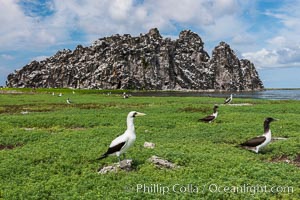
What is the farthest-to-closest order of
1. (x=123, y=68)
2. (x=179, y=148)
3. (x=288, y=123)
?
(x=123, y=68)
(x=288, y=123)
(x=179, y=148)

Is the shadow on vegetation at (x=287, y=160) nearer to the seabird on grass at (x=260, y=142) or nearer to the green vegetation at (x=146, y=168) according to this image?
the green vegetation at (x=146, y=168)

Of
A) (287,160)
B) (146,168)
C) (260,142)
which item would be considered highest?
(260,142)

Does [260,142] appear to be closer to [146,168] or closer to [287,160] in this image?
[287,160]

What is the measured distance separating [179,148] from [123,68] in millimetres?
159957

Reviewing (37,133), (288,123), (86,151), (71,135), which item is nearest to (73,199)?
(86,151)

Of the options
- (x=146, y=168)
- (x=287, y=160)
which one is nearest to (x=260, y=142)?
(x=287, y=160)

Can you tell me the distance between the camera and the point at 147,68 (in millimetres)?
189000

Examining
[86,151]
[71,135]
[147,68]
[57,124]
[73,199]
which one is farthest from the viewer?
[147,68]

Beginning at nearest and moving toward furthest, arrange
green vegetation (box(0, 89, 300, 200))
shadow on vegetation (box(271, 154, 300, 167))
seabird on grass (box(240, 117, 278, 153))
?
green vegetation (box(0, 89, 300, 200)) < shadow on vegetation (box(271, 154, 300, 167)) < seabird on grass (box(240, 117, 278, 153))

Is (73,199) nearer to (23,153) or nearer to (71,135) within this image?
(23,153)

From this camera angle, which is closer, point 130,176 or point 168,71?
point 130,176

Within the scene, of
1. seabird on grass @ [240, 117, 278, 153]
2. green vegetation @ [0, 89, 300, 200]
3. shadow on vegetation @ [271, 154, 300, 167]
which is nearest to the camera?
green vegetation @ [0, 89, 300, 200]

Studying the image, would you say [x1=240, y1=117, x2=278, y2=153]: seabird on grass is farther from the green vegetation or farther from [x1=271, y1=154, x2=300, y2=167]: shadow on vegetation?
[x1=271, y1=154, x2=300, y2=167]: shadow on vegetation

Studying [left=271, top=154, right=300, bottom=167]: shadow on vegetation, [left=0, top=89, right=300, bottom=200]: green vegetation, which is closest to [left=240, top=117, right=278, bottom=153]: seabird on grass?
[left=0, top=89, right=300, bottom=200]: green vegetation
